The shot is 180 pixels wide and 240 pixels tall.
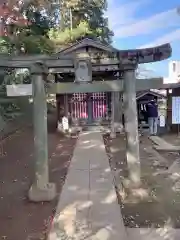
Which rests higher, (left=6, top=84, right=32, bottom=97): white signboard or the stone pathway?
(left=6, top=84, right=32, bottom=97): white signboard

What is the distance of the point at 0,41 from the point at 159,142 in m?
8.05

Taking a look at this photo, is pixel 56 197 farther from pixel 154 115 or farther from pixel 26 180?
pixel 154 115

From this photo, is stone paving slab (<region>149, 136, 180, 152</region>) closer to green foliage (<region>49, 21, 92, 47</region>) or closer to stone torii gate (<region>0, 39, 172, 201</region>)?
stone torii gate (<region>0, 39, 172, 201</region>)

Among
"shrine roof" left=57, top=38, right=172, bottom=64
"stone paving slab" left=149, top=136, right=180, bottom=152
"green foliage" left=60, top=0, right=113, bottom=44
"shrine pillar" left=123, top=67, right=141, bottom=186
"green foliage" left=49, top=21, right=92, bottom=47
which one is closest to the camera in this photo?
"shrine roof" left=57, top=38, right=172, bottom=64

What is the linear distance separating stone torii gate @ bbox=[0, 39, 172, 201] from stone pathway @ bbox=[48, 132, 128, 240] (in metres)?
0.60

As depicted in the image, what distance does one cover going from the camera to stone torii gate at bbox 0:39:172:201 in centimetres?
720

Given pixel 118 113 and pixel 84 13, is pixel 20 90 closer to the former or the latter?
pixel 118 113

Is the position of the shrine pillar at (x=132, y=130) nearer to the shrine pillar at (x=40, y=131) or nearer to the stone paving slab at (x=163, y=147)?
the shrine pillar at (x=40, y=131)

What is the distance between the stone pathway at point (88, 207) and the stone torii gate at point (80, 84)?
596 millimetres

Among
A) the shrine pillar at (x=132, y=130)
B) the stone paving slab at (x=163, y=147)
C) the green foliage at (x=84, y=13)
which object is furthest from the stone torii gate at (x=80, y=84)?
the green foliage at (x=84, y=13)

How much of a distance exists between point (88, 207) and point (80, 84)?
9.04 feet

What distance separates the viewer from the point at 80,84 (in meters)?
7.66

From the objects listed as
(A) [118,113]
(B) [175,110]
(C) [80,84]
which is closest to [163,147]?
(B) [175,110]

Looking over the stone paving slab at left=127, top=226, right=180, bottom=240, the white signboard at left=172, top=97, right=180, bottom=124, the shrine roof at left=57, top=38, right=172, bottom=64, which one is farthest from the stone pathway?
the white signboard at left=172, top=97, right=180, bottom=124
